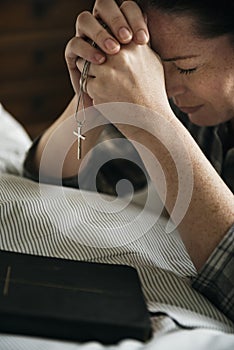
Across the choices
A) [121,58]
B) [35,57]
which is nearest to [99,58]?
[121,58]

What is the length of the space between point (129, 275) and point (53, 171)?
0.51 metres

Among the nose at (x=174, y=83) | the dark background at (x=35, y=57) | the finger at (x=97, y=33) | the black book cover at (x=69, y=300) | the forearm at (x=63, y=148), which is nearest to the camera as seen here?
the black book cover at (x=69, y=300)

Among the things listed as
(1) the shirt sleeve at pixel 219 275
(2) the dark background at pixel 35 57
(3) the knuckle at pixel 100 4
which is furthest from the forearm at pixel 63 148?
(2) the dark background at pixel 35 57

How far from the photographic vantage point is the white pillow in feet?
4.40

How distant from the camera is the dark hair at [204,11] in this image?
1.07 metres

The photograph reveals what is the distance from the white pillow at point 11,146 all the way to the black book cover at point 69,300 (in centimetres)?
48

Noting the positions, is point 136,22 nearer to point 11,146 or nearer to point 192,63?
point 192,63

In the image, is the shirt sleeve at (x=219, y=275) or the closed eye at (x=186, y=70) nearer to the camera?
A: the shirt sleeve at (x=219, y=275)

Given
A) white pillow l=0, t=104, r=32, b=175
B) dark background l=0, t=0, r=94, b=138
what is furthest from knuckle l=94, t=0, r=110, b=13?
dark background l=0, t=0, r=94, b=138

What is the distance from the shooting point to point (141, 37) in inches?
40.3

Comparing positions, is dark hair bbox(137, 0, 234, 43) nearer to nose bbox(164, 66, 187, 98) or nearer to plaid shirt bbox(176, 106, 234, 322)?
nose bbox(164, 66, 187, 98)

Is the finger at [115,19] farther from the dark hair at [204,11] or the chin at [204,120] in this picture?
the chin at [204,120]

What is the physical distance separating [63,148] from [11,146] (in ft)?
0.46

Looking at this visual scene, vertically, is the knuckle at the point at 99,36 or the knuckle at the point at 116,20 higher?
the knuckle at the point at 116,20
